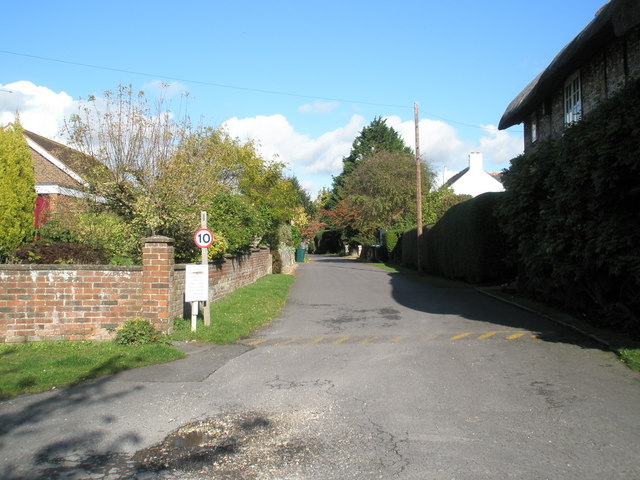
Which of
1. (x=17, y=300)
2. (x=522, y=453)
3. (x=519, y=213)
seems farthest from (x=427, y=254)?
(x=522, y=453)

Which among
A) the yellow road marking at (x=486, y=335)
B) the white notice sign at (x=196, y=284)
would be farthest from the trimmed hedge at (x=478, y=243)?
the white notice sign at (x=196, y=284)

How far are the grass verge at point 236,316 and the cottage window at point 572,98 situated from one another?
10.2m

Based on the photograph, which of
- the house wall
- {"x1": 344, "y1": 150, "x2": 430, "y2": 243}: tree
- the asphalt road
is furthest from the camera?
{"x1": 344, "y1": 150, "x2": 430, "y2": 243}: tree

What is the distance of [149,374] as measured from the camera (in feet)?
24.4

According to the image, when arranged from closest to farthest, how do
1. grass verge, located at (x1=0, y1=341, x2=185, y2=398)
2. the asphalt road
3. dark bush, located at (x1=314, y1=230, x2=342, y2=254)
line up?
the asphalt road, grass verge, located at (x1=0, y1=341, x2=185, y2=398), dark bush, located at (x1=314, y1=230, x2=342, y2=254)

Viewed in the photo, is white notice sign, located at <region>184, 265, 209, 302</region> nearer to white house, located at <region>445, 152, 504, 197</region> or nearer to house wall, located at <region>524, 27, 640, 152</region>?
house wall, located at <region>524, 27, 640, 152</region>

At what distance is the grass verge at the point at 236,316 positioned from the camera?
10.1 meters

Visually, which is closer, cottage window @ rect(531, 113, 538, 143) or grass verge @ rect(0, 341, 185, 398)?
grass verge @ rect(0, 341, 185, 398)

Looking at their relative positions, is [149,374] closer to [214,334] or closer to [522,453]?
[214,334]

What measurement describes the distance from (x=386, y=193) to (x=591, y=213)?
39881mm

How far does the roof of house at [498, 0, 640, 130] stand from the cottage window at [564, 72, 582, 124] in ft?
0.78

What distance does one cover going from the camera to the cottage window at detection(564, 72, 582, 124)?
16.0m

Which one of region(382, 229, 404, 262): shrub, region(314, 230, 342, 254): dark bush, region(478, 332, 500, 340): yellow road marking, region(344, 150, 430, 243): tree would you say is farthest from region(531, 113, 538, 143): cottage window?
region(314, 230, 342, 254): dark bush

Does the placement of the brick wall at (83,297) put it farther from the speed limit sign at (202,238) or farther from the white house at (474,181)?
the white house at (474,181)
